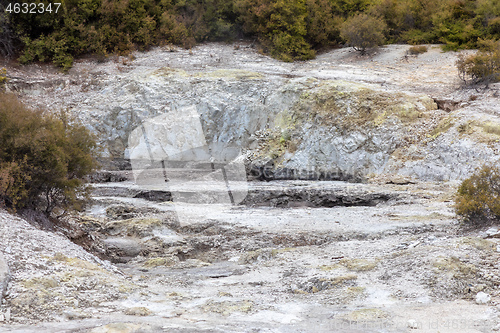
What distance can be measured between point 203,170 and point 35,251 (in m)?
13.5

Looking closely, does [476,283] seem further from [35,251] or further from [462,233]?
[35,251]

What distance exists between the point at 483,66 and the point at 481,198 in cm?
1212

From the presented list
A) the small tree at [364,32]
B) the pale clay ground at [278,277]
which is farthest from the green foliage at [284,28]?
the pale clay ground at [278,277]

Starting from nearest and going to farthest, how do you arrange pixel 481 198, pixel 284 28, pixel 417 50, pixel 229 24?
pixel 481 198 → pixel 417 50 → pixel 284 28 → pixel 229 24

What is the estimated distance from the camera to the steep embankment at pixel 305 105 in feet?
57.8

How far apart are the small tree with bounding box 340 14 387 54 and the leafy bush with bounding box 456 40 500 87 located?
A: 599 cm

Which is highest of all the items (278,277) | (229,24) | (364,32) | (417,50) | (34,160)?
(229,24)

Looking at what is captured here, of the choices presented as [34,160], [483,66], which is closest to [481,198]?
[34,160]

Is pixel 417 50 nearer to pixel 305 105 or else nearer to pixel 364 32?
pixel 364 32

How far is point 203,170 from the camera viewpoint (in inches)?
806

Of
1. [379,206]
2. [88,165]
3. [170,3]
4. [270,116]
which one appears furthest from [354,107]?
[170,3]

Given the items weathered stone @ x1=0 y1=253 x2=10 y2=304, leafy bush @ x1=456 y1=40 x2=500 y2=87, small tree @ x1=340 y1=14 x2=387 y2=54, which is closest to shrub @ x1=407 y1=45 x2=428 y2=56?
small tree @ x1=340 y1=14 x2=387 y2=54

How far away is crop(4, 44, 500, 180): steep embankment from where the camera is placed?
1761 centimetres

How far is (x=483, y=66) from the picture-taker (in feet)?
61.5
